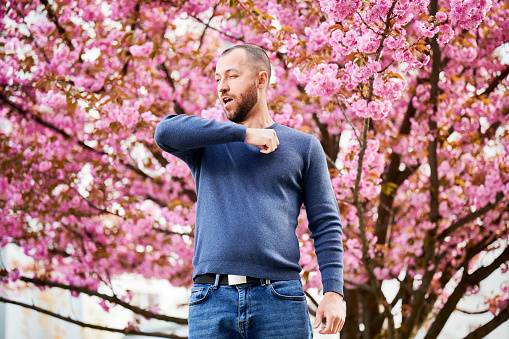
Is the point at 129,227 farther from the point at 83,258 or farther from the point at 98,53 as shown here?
the point at 98,53

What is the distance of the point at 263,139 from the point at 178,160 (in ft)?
8.32

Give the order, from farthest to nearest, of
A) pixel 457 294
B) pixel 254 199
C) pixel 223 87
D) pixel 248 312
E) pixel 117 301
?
pixel 457 294 → pixel 117 301 → pixel 223 87 → pixel 254 199 → pixel 248 312

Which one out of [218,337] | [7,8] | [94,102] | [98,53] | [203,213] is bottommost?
[218,337]

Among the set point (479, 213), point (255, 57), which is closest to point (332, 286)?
point (255, 57)

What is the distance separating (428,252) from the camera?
411cm

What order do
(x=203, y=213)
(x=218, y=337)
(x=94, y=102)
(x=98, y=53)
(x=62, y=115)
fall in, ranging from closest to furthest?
(x=218, y=337), (x=203, y=213), (x=94, y=102), (x=98, y=53), (x=62, y=115)

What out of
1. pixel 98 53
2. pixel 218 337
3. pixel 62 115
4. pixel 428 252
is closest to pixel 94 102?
pixel 98 53

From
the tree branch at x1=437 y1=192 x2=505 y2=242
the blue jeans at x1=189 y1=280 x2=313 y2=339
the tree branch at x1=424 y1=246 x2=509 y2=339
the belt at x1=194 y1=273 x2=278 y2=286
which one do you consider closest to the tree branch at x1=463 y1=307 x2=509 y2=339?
the tree branch at x1=424 y1=246 x2=509 y2=339

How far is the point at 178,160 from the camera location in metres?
3.99

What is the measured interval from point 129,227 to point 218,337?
309 cm

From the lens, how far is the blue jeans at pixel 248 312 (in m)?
1.45

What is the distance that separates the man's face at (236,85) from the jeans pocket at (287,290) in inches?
20.8

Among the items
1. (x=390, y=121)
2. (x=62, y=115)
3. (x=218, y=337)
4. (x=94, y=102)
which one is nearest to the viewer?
(x=218, y=337)

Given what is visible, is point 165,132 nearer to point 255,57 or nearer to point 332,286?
point 255,57
